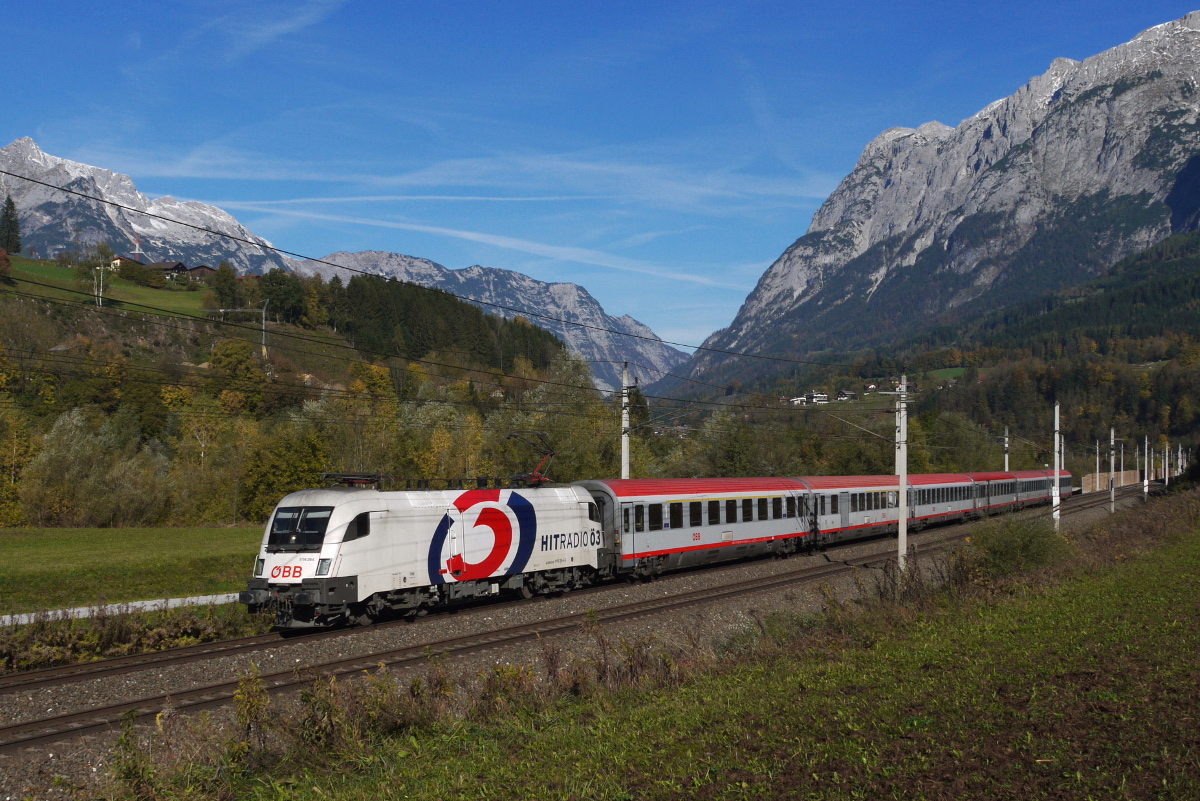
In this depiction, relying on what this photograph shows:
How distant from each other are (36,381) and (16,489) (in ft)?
152

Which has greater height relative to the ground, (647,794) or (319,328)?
(319,328)

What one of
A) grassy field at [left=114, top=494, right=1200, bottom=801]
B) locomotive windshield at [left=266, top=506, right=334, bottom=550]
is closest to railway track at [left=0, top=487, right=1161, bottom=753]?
grassy field at [left=114, top=494, right=1200, bottom=801]

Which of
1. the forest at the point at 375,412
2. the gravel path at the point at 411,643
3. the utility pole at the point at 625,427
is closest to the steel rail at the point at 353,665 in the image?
the gravel path at the point at 411,643

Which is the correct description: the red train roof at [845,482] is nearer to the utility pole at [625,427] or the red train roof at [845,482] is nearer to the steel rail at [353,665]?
the utility pole at [625,427]

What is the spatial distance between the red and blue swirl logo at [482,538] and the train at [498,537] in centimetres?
3

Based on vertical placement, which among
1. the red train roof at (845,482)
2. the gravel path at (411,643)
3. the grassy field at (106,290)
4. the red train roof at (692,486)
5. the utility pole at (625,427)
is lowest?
the gravel path at (411,643)

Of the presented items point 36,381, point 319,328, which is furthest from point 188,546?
point 319,328

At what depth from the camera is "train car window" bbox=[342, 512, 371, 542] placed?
60.8 feet

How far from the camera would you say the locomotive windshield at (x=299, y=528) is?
18453mm

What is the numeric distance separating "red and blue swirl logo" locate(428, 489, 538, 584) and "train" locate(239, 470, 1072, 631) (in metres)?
0.03

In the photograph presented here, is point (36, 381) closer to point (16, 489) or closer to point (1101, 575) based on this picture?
point (16, 489)

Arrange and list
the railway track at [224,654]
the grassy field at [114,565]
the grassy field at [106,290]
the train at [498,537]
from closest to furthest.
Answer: the railway track at [224,654] → the train at [498,537] → the grassy field at [114,565] → the grassy field at [106,290]

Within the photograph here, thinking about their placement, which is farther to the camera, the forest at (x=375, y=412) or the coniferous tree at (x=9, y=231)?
the coniferous tree at (x=9, y=231)

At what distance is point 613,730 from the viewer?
393 inches
